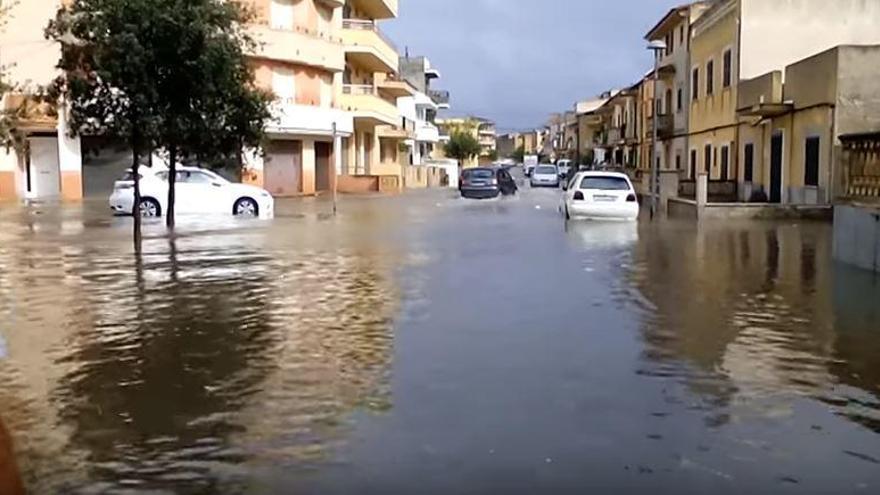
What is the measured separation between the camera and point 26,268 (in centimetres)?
1597

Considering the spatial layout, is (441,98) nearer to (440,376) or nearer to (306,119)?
(306,119)

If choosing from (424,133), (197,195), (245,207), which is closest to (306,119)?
(245,207)

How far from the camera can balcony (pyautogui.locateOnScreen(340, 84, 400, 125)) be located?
5425cm

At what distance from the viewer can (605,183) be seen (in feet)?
91.9

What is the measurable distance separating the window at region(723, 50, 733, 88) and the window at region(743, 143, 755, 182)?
3.24 metres

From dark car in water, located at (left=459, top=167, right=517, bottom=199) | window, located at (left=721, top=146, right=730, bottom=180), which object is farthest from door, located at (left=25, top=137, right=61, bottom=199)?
window, located at (left=721, top=146, right=730, bottom=180)

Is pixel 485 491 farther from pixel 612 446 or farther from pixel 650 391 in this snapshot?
pixel 650 391

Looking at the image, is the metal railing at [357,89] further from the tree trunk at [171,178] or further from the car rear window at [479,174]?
the tree trunk at [171,178]

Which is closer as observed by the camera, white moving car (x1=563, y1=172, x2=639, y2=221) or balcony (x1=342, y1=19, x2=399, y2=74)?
white moving car (x1=563, y1=172, x2=639, y2=221)

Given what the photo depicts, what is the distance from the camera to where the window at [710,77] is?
42.5 metres

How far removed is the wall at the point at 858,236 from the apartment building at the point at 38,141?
32.5m

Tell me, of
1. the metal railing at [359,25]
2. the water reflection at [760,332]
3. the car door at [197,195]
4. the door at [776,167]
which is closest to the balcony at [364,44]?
the metal railing at [359,25]

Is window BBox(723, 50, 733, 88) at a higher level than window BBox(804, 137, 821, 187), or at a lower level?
higher

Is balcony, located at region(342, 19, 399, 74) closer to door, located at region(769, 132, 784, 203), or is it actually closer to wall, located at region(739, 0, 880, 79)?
wall, located at region(739, 0, 880, 79)
